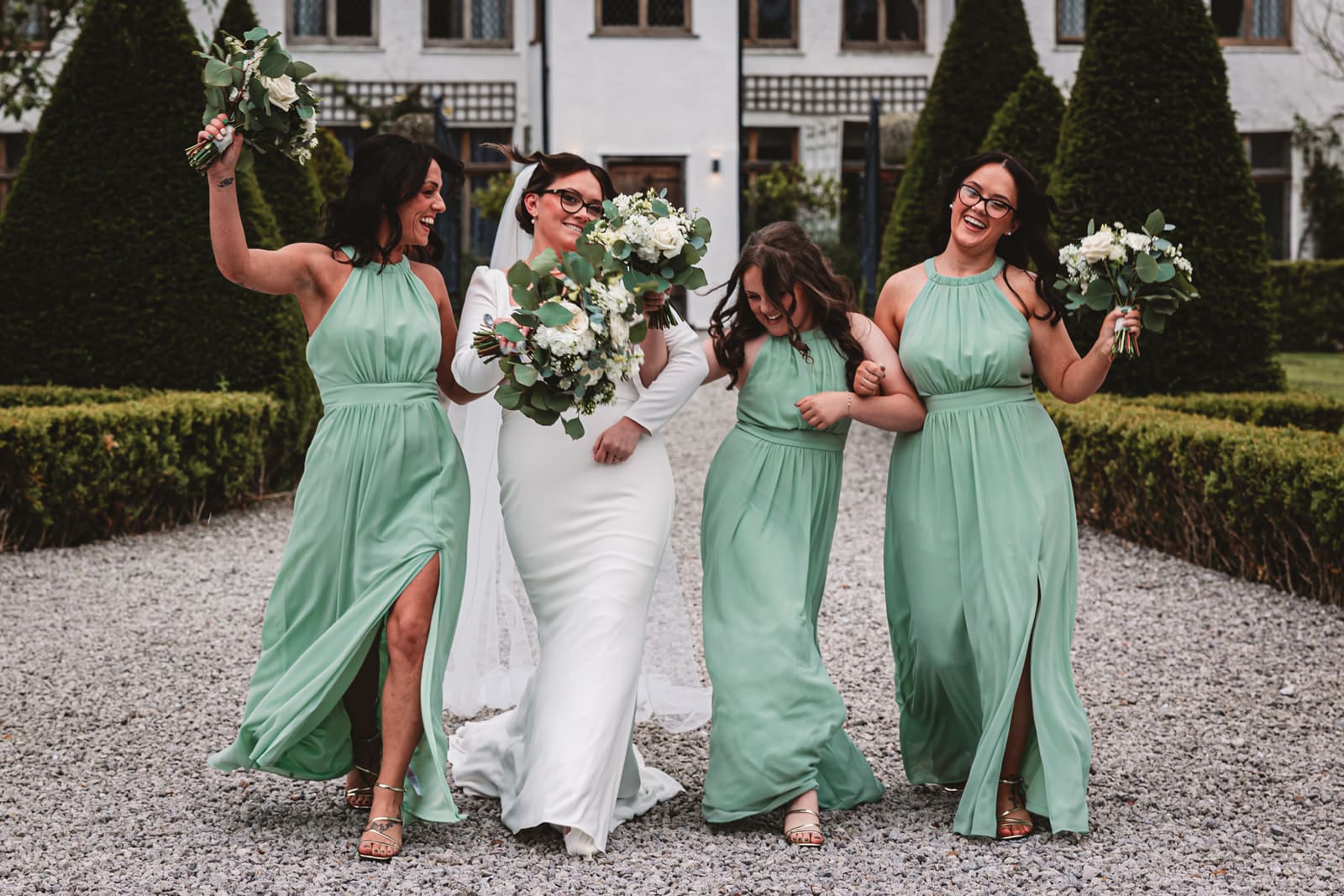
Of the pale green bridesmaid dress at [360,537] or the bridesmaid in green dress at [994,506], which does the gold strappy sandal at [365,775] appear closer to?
the pale green bridesmaid dress at [360,537]

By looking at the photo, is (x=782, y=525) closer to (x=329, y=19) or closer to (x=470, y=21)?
(x=470, y=21)

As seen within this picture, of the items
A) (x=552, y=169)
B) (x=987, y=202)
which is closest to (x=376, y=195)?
(x=552, y=169)

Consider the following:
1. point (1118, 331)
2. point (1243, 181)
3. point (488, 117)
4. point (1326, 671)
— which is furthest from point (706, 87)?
point (1118, 331)

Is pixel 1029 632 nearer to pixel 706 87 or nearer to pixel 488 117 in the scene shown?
pixel 706 87

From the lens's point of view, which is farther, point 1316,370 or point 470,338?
point 1316,370

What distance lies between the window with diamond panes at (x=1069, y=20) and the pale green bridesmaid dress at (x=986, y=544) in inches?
803

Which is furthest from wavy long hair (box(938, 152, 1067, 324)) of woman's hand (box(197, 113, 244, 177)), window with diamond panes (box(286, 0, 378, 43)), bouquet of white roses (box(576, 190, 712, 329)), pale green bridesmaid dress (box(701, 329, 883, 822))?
window with diamond panes (box(286, 0, 378, 43))

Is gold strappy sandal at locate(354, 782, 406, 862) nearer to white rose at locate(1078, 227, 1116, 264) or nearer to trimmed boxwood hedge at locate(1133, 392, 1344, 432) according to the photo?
white rose at locate(1078, 227, 1116, 264)

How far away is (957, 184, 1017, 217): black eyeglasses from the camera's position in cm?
392

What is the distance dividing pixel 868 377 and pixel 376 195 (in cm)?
A: 141

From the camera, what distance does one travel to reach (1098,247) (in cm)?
375

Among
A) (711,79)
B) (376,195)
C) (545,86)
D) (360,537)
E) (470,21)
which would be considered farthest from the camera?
(470,21)

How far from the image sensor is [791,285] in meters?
3.91

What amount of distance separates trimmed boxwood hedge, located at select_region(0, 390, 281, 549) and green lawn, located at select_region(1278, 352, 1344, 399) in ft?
31.8
